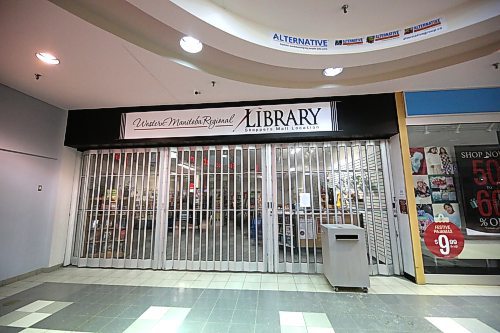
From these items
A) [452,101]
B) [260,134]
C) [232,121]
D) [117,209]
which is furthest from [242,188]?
[452,101]

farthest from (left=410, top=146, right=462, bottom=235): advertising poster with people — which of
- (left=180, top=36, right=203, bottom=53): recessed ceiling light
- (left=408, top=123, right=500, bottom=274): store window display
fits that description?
(left=180, top=36, right=203, bottom=53): recessed ceiling light

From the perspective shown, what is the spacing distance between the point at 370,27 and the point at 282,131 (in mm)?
1867

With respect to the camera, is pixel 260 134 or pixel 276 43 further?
pixel 260 134

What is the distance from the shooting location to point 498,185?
137 inches

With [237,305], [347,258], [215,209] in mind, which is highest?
[215,209]

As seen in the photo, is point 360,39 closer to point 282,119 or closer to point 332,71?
point 332,71

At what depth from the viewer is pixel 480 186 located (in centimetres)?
353

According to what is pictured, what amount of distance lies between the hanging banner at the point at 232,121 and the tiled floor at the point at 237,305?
2.54 meters

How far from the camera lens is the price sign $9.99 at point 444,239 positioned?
11.4 feet

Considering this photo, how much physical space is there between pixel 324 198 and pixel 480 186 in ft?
7.97

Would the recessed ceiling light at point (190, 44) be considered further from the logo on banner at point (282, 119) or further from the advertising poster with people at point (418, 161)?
the advertising poster with people at point (418, 161)

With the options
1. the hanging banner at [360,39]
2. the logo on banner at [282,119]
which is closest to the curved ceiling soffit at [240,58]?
the hanging banner at [360,39]

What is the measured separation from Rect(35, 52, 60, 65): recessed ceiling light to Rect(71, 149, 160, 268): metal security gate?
198 cm

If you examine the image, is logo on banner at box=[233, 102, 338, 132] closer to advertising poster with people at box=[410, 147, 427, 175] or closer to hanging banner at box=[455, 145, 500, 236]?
advertising poster with people at box=[410, 147, 427, 175]
